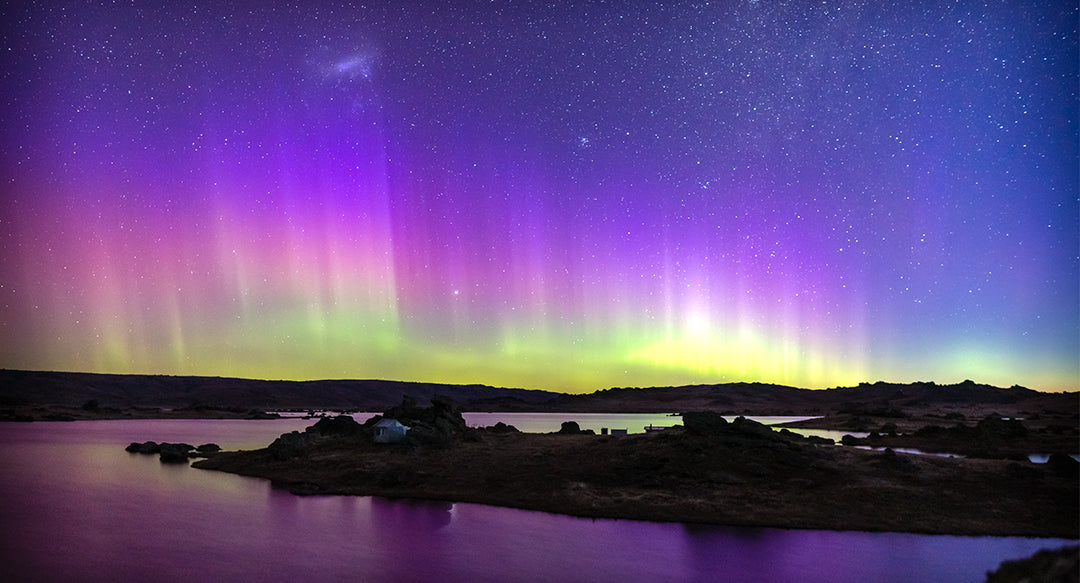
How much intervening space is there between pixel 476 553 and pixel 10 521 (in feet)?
85.3

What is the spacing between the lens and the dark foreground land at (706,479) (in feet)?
110

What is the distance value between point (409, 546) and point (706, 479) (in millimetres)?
20648

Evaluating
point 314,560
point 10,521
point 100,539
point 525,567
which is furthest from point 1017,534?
point 10,521

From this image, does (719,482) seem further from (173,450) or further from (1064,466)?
(173,450)

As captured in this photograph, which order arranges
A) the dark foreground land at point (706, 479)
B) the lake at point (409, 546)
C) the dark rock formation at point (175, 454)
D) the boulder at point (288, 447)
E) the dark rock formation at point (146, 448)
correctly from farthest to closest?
the dark rock formation at point (146, 448) → the dark rock formation at point (175, 454) → the boulder at point (288, 447) → the dark foreground land at point (706, 479) → the lake at point (409, 546)

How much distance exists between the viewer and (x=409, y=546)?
90.9 ft

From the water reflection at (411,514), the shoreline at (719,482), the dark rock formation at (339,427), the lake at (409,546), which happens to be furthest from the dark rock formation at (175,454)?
the water reflection at (411,514)

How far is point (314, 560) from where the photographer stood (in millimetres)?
25484

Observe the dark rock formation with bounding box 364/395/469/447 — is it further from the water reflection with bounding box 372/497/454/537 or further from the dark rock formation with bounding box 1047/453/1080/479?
the dark rock formation with bounding box 1047/453/1080/479

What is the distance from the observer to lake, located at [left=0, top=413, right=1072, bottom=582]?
23.9 meters

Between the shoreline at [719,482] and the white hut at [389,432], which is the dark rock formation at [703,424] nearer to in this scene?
the shoreline at [719,482]

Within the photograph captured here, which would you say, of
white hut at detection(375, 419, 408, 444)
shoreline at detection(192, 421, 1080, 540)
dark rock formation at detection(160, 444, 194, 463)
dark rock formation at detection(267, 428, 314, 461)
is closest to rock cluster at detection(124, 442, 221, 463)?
dark rock formation at detection(160, 444, 194, 463)

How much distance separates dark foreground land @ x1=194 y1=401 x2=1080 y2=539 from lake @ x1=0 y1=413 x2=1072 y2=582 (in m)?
2.32

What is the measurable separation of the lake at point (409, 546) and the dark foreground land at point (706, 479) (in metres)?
2.32
